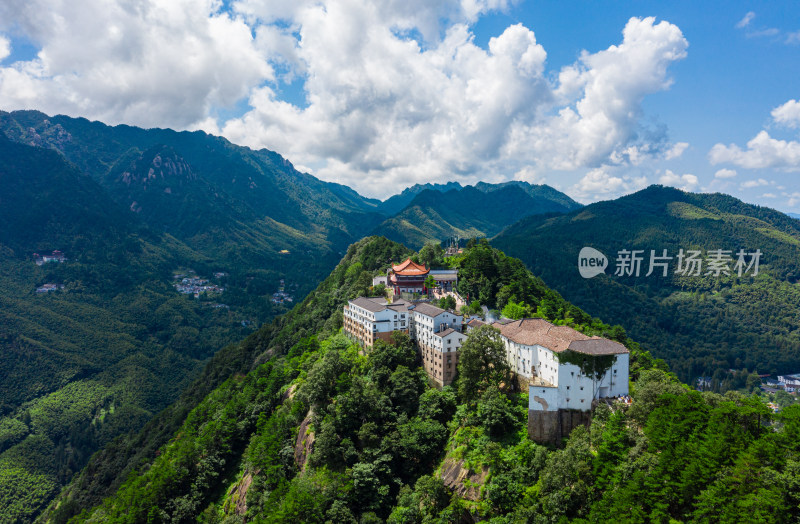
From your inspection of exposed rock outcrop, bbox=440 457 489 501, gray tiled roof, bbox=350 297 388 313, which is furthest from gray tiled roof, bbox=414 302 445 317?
exposed rock outcrop, bbox=440 457 489 501

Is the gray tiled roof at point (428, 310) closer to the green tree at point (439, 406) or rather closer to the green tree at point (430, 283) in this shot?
the green tree at point (439, 406)

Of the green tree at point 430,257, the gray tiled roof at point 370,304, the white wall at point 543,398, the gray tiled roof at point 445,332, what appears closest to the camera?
the white wall at point 543,398

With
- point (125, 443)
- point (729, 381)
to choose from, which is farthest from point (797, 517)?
point (729, 381)

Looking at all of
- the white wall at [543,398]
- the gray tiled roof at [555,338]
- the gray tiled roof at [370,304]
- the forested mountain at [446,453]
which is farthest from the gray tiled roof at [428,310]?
the white wall at [543,398]

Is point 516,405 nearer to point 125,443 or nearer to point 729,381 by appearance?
point 125,443

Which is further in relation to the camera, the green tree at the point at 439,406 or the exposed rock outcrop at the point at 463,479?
the green tree at the point at 439,406

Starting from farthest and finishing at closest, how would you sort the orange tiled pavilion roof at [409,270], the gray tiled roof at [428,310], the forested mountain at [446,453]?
the orange tiled pavilion roof at [409,270]
the gray tiled roof at [428,310]
the forested mountain at [446,453]

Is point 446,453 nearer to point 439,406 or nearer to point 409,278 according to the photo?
point 439,406

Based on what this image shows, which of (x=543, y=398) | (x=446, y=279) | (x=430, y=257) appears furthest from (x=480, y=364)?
(x=430, y=257)
